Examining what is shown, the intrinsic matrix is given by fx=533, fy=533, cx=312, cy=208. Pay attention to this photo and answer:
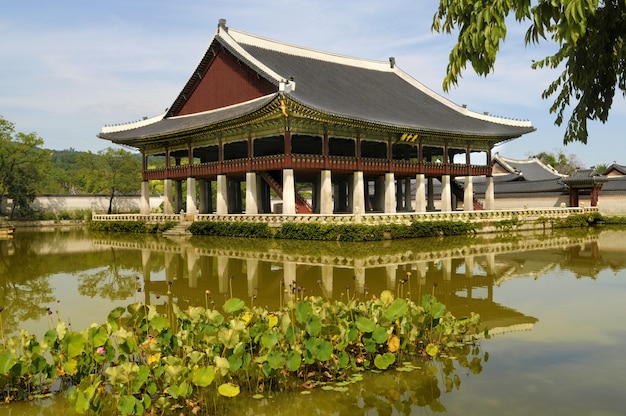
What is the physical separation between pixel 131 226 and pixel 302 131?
53.4 feet

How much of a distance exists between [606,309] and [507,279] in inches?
160

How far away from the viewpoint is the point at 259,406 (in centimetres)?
620

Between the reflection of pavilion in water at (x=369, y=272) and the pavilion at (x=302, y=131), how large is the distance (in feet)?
34.4

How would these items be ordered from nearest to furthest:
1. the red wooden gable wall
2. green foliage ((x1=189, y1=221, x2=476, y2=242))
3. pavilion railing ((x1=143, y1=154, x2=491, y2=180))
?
green foliage ((x1=189, y1=221, x2=476, y2=242)) < pavilion railing ((x1=143, y1=154, x2=491, y2=180)) < the red wooden gable wall

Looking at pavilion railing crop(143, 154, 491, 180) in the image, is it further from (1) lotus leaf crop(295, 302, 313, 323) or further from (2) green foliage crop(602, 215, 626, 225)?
(1) lotus leaf crop(295, 302, 313, 323)

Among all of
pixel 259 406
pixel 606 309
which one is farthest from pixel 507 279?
pixel 259 406

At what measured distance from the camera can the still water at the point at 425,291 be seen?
629 cm

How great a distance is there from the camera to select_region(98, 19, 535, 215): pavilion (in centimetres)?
3341

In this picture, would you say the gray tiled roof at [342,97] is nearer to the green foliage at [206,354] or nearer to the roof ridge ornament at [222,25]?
the roof ridge ornament at [222,25]

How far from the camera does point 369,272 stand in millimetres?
16031

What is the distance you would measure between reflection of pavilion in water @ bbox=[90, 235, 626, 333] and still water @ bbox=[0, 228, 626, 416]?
5 centimetres

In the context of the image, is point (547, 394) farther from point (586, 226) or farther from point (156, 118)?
point (156, 118)

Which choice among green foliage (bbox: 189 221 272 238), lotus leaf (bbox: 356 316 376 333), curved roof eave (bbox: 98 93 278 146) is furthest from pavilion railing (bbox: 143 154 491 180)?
lotus leaf (bbox: 356 316 376 333)

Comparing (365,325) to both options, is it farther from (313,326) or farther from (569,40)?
(569,40)
